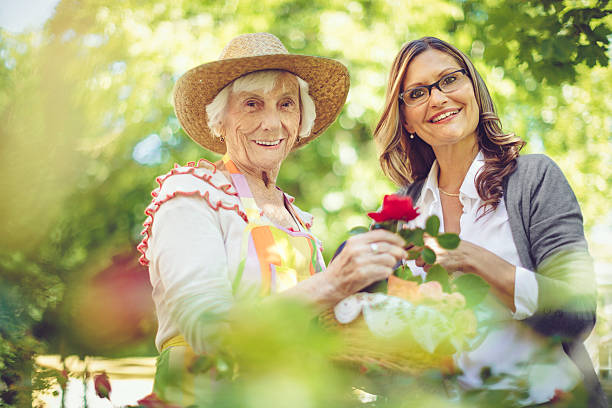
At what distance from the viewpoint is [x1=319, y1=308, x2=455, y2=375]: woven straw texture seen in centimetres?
99

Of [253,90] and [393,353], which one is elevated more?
[253,90]

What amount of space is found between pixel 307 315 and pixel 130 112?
215 inches

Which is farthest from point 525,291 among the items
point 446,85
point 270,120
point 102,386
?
point 102,386

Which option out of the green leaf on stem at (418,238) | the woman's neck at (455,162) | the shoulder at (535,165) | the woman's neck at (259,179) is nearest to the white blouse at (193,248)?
the woman's neck at (259,179)

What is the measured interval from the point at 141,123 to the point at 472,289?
17.9 feet

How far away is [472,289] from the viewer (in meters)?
1.08

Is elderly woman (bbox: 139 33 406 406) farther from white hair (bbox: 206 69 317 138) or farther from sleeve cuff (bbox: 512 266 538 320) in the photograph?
sleeve cuff (bbox: 512 266 538 320)

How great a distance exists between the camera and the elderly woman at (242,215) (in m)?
1.35

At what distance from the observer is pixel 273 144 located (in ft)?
6.86

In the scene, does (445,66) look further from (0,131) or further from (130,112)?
(130,112)

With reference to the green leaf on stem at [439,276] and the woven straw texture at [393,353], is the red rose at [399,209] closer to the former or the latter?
the green leaf on stem at [439,276]

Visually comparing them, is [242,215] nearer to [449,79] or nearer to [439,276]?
[439,276]

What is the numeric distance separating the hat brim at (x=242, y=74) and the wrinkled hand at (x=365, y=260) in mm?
1021

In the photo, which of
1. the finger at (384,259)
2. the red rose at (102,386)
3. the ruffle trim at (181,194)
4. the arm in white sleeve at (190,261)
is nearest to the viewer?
the finger at (384,259)
